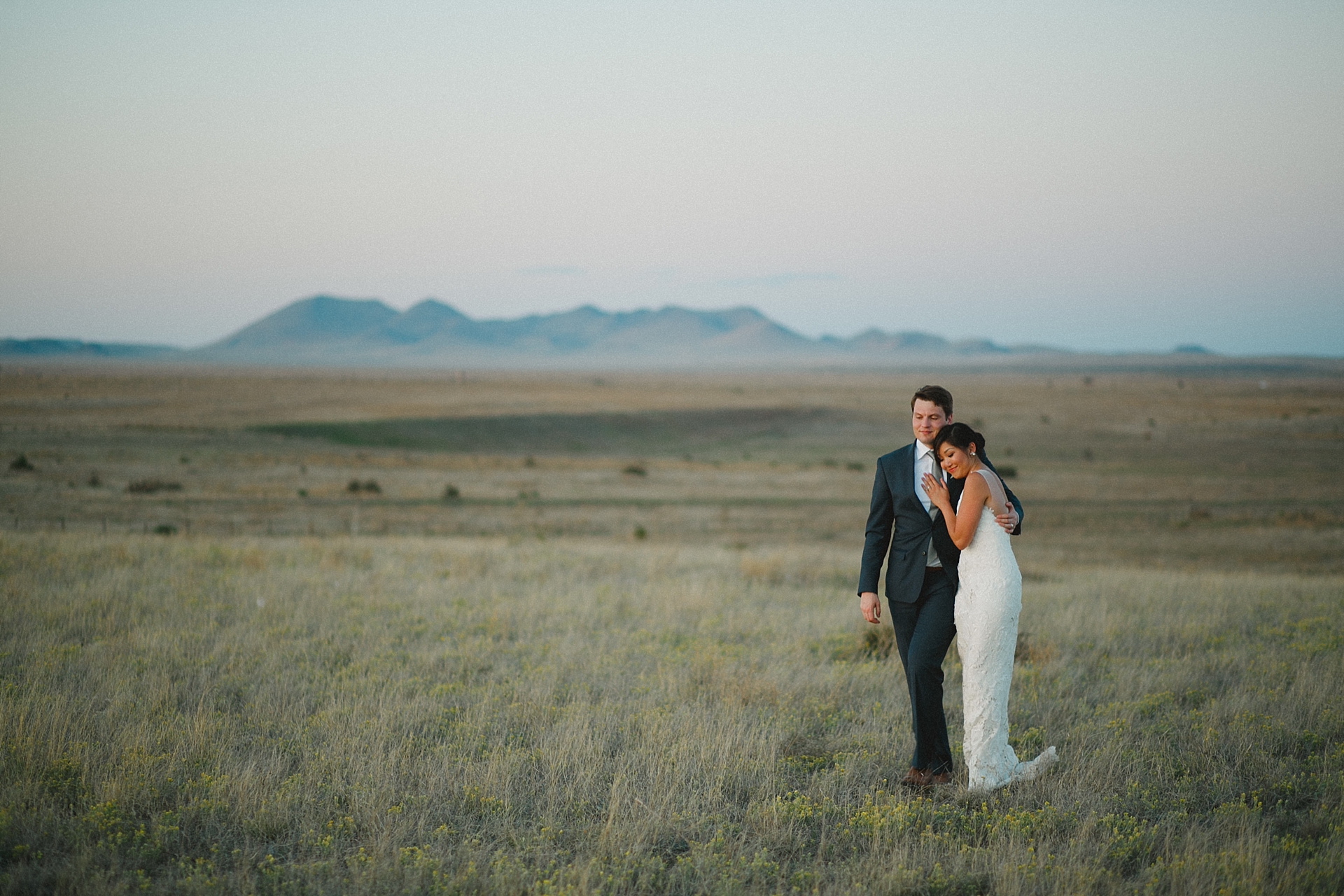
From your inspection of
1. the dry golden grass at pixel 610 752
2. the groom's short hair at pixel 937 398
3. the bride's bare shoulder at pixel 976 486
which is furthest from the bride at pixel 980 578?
the dry golden grass at pixel 610 752

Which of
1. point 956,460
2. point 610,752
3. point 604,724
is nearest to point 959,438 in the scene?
point 956,460

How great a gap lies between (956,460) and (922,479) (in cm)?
30

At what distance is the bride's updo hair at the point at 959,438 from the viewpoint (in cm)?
457

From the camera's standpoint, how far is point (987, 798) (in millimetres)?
4949

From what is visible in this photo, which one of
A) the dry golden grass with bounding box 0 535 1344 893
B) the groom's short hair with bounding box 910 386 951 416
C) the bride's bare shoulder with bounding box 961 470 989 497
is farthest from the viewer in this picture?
the groom's short hair with bounding box 910 386 951 416

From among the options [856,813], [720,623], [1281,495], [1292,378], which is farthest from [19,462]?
[1292,378]

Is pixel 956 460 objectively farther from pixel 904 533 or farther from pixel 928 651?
pixel 928 651

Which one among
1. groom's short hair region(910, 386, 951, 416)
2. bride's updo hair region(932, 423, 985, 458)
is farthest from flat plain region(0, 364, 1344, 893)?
groom's short hair region(910, 386, 951, 416)

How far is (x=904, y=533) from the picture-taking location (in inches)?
193

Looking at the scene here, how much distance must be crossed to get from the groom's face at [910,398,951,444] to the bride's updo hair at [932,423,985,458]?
13 centimetres

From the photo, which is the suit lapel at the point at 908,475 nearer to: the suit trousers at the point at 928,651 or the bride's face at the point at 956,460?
the bride's face at the point at 956,460

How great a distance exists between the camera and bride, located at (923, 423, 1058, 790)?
455cm

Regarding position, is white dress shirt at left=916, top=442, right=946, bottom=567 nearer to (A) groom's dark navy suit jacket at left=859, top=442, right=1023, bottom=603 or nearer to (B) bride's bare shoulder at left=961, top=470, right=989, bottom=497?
(A) groom's dark navy suit jacket at left=859, top=442, right=1023, bottom=603

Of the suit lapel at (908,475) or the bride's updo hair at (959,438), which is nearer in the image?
the bride's updo hair at (959,438)
